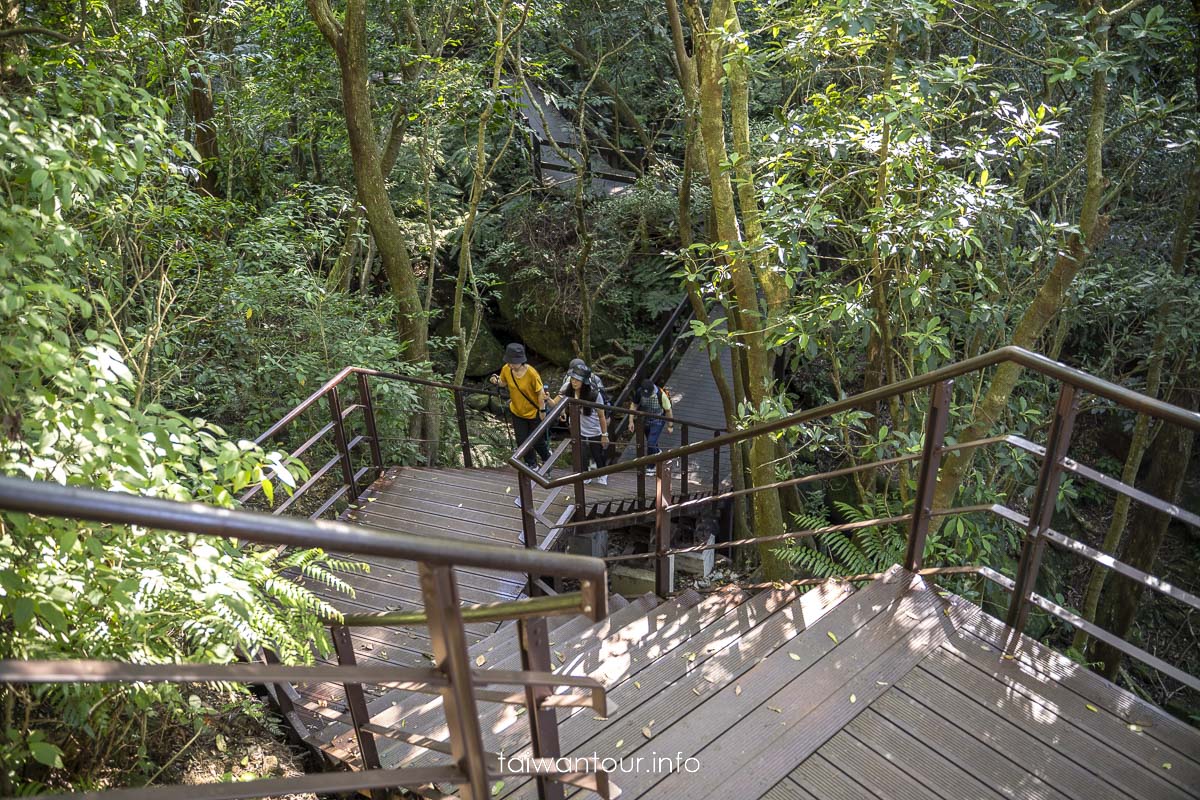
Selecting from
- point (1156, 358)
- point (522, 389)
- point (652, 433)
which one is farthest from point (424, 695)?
point (1156, 358)

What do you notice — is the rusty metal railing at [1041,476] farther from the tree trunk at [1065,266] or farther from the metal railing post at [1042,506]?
the tree trunk at [1065,266]

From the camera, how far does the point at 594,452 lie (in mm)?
8969

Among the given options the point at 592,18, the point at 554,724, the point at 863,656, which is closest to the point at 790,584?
the point at 863,656

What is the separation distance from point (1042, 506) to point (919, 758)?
42.6 inches

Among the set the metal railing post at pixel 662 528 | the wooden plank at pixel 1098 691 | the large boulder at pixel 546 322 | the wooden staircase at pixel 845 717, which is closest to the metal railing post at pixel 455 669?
the wooden staircase at pixel 845 717

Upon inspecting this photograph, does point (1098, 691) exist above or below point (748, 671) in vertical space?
above

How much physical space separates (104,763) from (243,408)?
497 cm

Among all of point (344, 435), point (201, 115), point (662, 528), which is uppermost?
point (201, 115)

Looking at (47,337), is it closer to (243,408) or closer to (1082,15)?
(243,408)

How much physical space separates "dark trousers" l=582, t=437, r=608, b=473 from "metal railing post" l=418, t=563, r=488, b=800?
19.7 ft

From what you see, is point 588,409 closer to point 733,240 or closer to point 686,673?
point 733,240

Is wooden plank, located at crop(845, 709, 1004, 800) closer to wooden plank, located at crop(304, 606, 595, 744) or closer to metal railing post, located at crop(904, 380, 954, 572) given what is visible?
metal railing post, located at crop(904, 380, 954, 572)

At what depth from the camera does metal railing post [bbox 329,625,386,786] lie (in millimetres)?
3012

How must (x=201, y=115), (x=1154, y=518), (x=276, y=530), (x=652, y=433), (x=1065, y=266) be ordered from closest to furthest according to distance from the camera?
1. (x=276, y=530)
2. (x=1065, y=266)
3. (x=1154, y=518)
4. (x=652, y=433)
5. (x=201, y=115)
